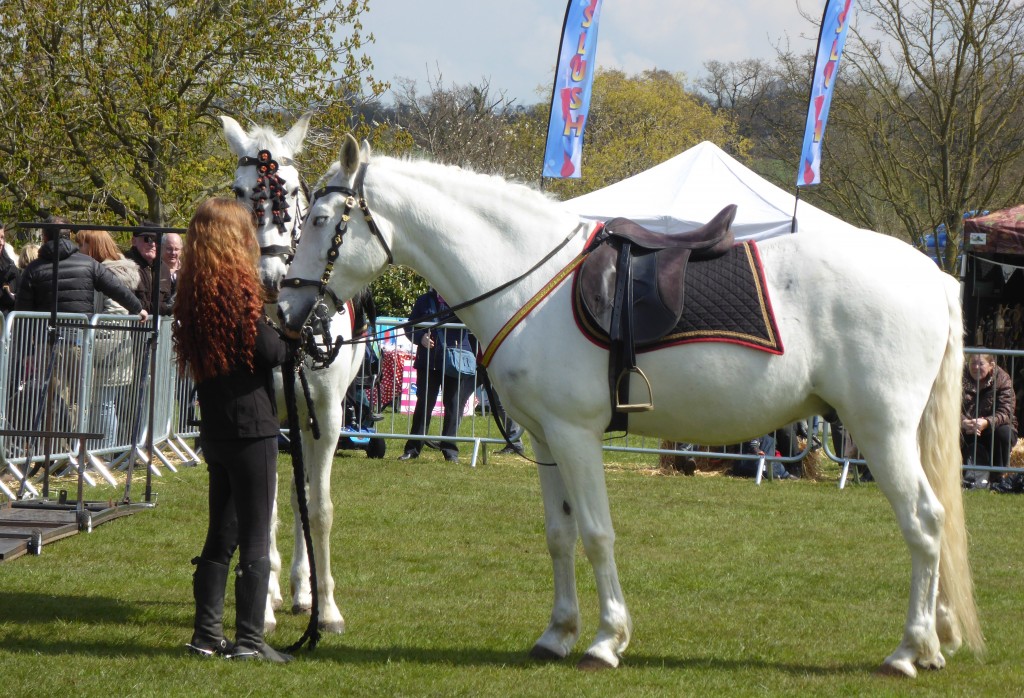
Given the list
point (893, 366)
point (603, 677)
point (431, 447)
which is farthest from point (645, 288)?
point (431, 447)

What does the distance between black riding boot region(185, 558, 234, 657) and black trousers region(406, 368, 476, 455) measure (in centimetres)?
791

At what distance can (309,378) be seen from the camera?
627 centimetres

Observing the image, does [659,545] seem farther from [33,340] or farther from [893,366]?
[33,340]

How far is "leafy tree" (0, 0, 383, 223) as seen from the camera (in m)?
22.4

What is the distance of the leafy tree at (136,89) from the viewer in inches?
882

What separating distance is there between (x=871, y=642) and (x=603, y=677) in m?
1.63

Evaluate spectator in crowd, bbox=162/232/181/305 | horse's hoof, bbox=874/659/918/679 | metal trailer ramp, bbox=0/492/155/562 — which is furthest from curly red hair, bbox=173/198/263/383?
spectator in crowd, bbox=162/232/181/305

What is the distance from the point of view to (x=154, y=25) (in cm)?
2291

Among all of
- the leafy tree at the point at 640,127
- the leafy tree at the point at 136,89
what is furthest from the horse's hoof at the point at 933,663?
the leafy tree at the point at 640,127

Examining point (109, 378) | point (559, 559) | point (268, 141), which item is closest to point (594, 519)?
point (559, 559)

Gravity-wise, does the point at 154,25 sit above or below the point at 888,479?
above

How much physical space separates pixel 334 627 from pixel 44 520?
3298 millimetres

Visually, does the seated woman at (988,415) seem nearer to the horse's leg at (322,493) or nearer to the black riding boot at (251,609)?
the horse's leg at (322,493)

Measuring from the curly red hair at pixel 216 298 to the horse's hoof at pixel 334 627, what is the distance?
164cm
